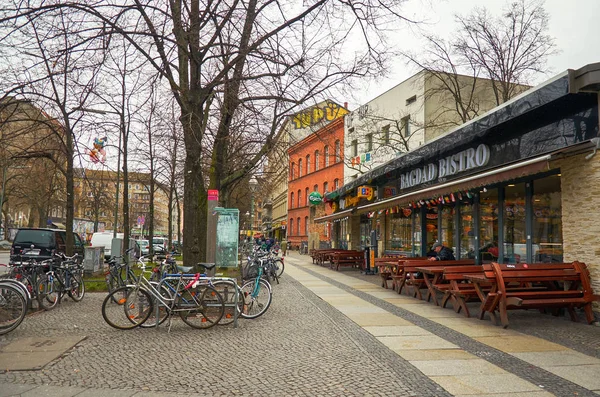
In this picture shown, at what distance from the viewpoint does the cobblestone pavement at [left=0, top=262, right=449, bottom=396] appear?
181 inches

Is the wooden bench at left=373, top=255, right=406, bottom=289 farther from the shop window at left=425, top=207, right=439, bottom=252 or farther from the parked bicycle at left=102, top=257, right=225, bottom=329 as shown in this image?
the parked bicycle at left=102, top=257, right=225, bottom=329

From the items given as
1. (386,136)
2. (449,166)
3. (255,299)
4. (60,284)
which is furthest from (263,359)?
(386,136)

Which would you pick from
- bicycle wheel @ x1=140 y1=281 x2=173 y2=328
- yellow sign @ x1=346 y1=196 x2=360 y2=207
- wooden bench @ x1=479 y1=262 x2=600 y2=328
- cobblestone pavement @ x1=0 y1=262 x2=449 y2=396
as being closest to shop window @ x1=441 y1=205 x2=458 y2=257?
wooden bench @ x1=479 y1=262 x2=600 y2=328

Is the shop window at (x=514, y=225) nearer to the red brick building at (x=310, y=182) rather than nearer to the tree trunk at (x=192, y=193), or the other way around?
the tree trunk at (x=192, y=193)

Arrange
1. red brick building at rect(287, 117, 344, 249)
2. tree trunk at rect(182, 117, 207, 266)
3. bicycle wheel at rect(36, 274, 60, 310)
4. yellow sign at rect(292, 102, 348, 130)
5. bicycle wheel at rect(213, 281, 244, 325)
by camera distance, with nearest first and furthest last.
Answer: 1. bicycle wheel at rect(213, 281, 244, 325)
2. bicycle wheel at rect(36, 274, 60, 310)
3. tree trunk at rect(182, 117, 207, 266)
4. yellow sign at rect(292, 102, 348, 130)
5. red brick building at rect(287, 117, 344, 249)

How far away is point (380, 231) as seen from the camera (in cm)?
2081

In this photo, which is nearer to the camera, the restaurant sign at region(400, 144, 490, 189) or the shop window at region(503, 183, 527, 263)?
the shop window at region(503, 183, 527, 263)

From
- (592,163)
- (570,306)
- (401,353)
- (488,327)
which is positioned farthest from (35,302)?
(592,163)

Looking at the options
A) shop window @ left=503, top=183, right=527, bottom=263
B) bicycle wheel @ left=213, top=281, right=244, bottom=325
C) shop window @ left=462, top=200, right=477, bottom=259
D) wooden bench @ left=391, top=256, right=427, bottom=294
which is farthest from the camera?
shop window @ left=462, top=200, right=477, bottom=259

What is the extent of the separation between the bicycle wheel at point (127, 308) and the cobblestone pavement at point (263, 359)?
0.20 meters

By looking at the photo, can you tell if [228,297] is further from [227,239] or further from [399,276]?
[227,239]

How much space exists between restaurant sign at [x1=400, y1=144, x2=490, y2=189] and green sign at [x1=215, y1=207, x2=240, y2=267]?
6840 mm

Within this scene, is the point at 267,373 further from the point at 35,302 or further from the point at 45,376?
the point at 35,302

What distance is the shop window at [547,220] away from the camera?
9445 mm
